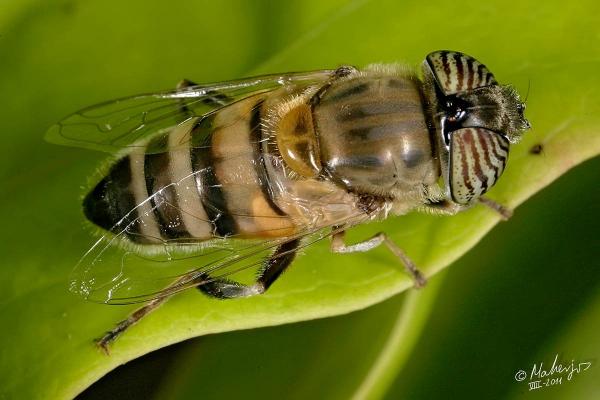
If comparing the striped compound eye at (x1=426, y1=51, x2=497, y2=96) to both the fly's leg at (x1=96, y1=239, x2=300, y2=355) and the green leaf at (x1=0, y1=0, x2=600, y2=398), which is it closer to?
the green leaf at (x1=0, y1=0, x2=600, y2=398)

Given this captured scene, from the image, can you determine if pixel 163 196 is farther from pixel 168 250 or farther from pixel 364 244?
pixel 364 244

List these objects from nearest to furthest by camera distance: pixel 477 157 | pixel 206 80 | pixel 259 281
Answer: pixel 477 157 → pixel 259 281 → pixel 206 80

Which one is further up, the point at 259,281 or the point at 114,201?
the point at 114,201

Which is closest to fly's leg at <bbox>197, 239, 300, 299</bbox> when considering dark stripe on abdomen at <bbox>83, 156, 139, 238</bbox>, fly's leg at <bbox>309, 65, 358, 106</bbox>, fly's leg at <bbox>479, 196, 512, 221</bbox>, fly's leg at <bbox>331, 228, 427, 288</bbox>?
fly's leg at <bbox>331, 228, 427, 288</bbox>

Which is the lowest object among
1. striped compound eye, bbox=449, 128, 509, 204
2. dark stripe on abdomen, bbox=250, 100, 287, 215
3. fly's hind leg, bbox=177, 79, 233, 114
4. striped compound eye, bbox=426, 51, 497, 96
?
striped compound eye, bbox=449, 128, 509, 204

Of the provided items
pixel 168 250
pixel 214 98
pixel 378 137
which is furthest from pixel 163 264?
pixel 378 137

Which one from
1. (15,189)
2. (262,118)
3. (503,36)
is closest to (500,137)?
(503,36)
